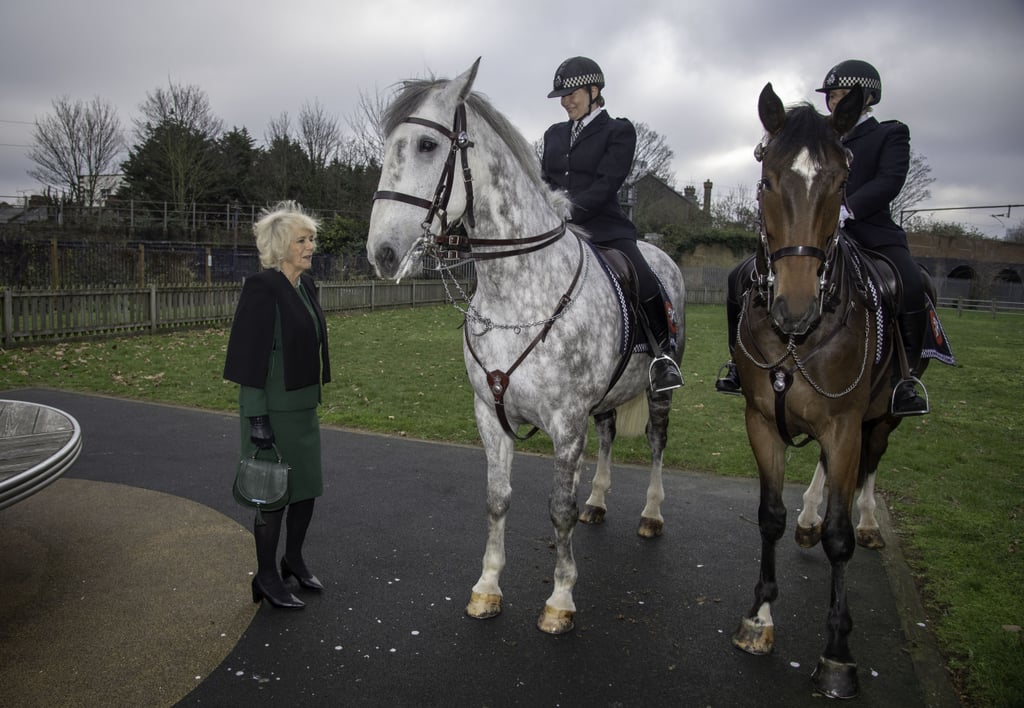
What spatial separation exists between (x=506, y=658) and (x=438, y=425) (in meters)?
5.27

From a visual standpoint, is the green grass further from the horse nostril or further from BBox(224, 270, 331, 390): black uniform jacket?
BBox(224, 270, 331, 390): black uniform jacket

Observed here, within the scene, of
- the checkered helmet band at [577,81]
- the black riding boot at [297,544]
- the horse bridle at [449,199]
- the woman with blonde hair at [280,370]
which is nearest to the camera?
the horse bridle at [449,199]

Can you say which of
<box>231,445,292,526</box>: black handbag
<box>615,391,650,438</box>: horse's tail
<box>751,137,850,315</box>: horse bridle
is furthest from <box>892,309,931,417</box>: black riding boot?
<box>231,445,292,526</box>: black handbag

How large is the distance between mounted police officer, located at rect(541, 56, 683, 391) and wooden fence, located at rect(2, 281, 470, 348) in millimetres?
13590

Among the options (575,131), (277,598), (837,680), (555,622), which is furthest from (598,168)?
(277,598)

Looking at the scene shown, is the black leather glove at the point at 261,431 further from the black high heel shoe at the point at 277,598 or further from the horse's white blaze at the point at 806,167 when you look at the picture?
the horse's white blaze at the point at 806,167

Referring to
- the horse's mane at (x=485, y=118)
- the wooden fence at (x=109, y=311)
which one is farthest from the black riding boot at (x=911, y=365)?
the wooden fence at (x=109, y=311)

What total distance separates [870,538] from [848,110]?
361 centimetres

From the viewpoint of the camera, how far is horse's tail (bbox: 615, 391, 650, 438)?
19.0 ft

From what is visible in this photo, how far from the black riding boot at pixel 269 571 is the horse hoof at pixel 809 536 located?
3830mm

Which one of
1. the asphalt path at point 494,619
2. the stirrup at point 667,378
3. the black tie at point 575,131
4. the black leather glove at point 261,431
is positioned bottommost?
the asphalt path at point 494,619

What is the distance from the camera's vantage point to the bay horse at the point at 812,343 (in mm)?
3234

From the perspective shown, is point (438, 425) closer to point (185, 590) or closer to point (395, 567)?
point (395, 567)

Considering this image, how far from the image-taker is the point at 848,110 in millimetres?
3275
